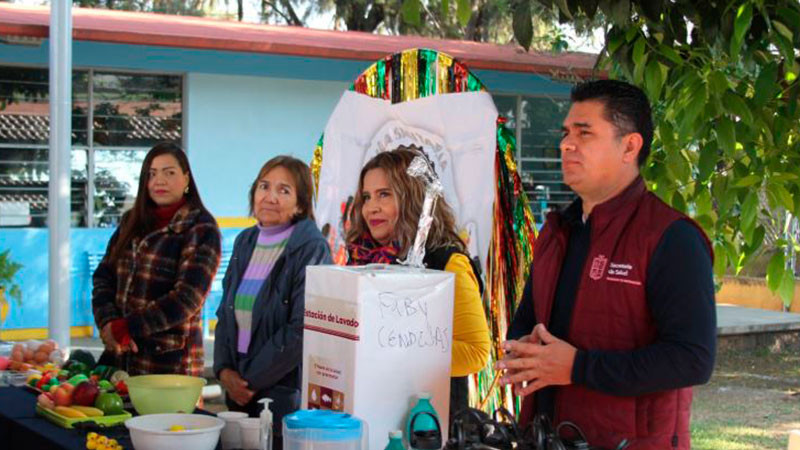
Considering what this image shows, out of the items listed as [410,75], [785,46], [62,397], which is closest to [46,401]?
[62,397]

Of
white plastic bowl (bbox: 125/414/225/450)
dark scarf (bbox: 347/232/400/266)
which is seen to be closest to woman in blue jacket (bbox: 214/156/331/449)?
dark scarf (bbox: 347/232/400/266)

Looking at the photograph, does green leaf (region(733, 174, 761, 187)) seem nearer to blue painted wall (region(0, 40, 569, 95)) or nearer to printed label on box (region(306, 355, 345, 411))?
printed label on box (region(306, 355, 345, 411))

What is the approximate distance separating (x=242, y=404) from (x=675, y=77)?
1.87 meters

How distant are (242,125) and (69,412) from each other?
848 centimetres

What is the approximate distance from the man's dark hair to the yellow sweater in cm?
69

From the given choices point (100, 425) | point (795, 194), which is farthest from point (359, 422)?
point (795, 194)

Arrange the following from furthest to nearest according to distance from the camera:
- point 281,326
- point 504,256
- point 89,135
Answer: point 89,135 → point 281,326 → point 504,256

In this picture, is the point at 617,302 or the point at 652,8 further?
the point at 652,8

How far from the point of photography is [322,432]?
2.20 metres

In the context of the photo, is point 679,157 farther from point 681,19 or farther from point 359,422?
point 359,422

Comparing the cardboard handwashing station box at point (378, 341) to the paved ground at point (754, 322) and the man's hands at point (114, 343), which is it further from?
the paved ground at point (754, 322)

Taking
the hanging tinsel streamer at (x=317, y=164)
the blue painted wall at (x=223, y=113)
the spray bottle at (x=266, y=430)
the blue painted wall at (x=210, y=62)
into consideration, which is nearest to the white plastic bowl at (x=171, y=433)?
the spray bottle at (x=266, y=430)

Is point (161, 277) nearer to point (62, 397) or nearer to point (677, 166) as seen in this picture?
point (62, 397)

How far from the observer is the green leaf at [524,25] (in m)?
2.74
